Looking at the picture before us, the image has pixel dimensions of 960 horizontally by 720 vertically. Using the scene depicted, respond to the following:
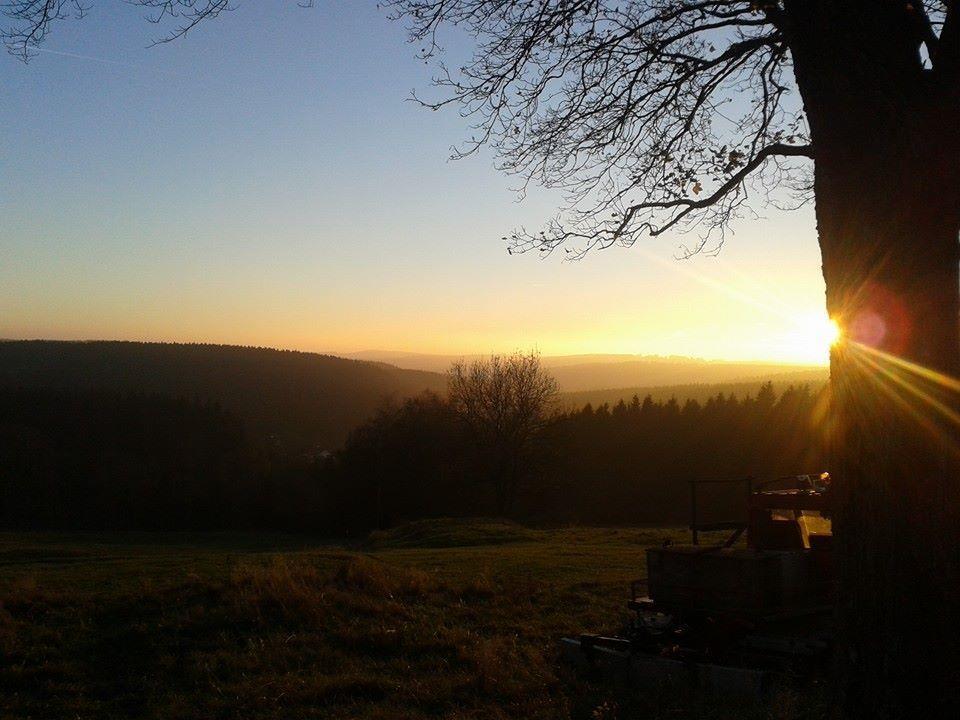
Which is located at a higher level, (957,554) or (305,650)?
(957,554)

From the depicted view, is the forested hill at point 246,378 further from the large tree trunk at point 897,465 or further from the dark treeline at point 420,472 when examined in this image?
the large tree trunk at point 897,465

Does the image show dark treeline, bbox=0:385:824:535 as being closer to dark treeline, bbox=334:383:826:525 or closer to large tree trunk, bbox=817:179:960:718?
dark treeline, bbox=334:383:826:525

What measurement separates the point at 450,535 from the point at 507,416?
74.2ft

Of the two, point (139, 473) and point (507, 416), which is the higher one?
point (507, 416)

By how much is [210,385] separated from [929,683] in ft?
429

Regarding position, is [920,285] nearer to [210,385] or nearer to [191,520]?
[191,520]

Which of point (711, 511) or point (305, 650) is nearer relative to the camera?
point (305, 650)

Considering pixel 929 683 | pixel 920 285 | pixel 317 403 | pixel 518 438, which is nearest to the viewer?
pixel 929 683

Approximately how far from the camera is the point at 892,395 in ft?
13.0

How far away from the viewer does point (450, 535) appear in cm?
3197

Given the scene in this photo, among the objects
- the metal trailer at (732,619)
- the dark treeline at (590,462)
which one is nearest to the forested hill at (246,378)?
the dark treeline at (590,462)

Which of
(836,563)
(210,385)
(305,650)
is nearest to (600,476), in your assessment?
(305,650)

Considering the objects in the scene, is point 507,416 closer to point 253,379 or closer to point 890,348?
point 890,348

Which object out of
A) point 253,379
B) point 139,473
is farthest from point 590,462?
point 253,379
